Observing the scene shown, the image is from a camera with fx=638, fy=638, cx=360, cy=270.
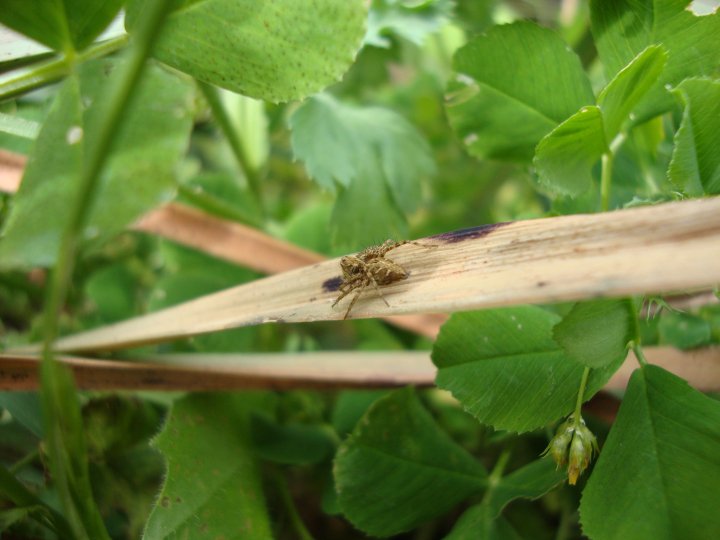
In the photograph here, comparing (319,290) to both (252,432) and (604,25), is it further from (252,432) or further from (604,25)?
(604,25)

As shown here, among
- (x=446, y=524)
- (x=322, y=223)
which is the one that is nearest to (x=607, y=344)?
(x=446, y=524)

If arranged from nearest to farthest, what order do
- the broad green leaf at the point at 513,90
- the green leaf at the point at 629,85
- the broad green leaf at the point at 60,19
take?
the green leaf at the point at 629,85 → the broad green leaf at the point at 60,19 → the broad green leaf at the point at 513,90

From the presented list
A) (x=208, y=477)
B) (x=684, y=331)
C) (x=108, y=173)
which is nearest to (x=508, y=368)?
(x=684, y=331)

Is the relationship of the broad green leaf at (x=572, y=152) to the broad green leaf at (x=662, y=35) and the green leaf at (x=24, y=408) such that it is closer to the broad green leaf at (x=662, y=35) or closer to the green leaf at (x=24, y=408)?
the broad green leaf at (x=662, y=35)

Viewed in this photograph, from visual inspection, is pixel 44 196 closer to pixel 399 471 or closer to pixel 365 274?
pixel 365 274

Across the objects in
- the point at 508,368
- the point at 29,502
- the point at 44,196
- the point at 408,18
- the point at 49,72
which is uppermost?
the point at 49,72

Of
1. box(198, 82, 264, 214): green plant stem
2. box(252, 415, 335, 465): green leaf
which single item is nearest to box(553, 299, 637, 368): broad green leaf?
box(252, 415, 335, 465): green leaf

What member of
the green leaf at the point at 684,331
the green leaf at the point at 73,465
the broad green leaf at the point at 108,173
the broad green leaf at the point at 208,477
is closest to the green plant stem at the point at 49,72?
the broad green leaf at the point at 108,173
